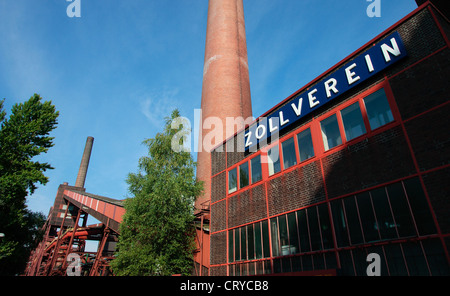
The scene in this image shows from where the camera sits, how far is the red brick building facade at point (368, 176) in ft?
28.5

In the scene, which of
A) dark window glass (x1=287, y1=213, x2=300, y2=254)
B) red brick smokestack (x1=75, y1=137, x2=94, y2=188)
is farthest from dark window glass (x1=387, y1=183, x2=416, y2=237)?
red brick smokestack (x1=75, y1=137, x2=94, y2=188)

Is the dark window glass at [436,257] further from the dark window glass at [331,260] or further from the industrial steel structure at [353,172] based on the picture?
the dark window glass at [331,260]

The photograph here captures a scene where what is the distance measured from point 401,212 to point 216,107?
77.3ft

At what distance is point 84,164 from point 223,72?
44.9 meters

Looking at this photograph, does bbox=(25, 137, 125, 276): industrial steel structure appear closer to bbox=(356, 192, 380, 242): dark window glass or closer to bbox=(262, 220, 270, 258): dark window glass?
bbox=(262, 220, 270, 258): dark window glass

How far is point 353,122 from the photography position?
451 inches

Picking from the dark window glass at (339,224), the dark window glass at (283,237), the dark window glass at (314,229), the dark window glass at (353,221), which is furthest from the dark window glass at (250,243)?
the dark window glass at (353,221)

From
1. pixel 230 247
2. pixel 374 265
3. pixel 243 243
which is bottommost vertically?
pixel 374 265

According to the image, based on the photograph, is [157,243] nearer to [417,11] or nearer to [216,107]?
[216,107]

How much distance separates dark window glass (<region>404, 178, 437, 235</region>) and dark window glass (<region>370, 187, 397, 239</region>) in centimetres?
75

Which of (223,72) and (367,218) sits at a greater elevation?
(223,72)

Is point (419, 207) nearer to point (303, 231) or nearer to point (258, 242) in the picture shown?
point (303, 231)

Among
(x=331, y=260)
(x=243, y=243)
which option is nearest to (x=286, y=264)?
(x=331, y=260)
